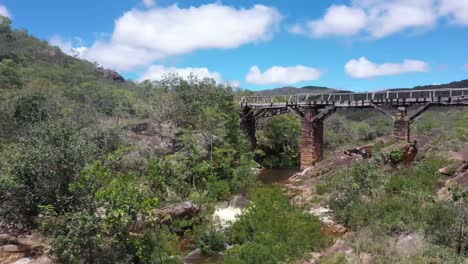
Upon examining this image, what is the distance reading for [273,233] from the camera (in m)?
18.0

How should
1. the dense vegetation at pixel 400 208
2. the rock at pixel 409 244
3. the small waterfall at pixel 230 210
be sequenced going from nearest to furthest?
the rock at pixel 409 244 → the dense vegetation at pixel 400 208 → the small waterfall at pixel 230 210

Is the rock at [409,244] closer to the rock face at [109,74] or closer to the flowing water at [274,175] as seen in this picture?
the flowing water at [274,175]

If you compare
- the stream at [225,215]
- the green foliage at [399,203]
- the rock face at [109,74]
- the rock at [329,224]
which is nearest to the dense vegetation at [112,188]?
the stream at [225,215]

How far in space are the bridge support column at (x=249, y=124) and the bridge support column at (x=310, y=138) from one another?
10400 millimetres

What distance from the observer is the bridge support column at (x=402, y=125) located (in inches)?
1350

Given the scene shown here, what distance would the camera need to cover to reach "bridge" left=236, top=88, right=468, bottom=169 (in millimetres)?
33281

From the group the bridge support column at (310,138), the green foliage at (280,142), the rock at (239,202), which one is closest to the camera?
the rock at (239,202)

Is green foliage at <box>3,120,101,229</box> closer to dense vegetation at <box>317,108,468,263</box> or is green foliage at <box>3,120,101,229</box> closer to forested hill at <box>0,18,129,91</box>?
dense vegetation at <box>317,108,468,263</box>

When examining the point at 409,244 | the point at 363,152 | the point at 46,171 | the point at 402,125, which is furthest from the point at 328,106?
the point at 46,171

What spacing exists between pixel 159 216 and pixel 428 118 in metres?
59.8

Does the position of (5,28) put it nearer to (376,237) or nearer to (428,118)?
(428,118)

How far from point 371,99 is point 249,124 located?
Answer: 58.8 ft

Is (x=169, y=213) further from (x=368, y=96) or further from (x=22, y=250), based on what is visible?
(x=368, y=96)

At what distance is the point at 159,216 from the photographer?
2136 centimetres
